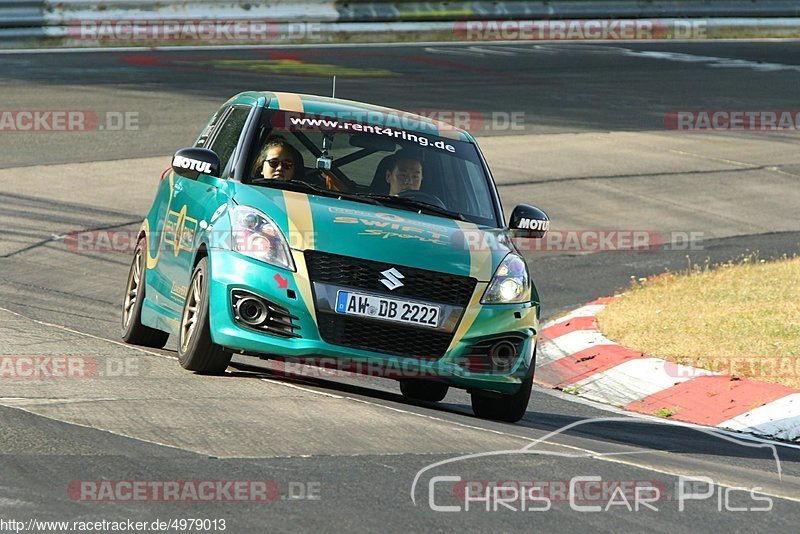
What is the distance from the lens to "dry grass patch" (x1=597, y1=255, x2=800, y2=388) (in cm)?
984

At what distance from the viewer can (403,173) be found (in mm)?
8492

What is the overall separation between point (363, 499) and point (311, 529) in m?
0.49

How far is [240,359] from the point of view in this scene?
31.9 feet

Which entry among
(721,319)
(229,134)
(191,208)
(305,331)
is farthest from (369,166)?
Result: (721,319)

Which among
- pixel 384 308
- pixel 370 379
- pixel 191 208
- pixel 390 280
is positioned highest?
pixel 191 208

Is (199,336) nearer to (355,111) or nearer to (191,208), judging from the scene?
(191,208)

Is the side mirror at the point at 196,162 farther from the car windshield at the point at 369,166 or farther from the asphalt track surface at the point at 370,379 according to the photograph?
the asphalt track surface at the point at 370,379

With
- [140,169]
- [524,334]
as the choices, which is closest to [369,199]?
[524,334]

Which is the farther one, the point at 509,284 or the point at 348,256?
the point at 509,284

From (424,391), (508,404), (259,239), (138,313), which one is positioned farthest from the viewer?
(138,313)

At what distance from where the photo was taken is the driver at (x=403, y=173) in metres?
8.45

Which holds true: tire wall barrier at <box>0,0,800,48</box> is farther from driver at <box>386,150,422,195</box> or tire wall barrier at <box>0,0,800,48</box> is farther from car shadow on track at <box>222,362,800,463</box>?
car shadow on track at <box>222,362,800,463</box>

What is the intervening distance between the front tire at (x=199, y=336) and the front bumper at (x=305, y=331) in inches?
4.0

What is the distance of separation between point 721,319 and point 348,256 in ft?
15.3
